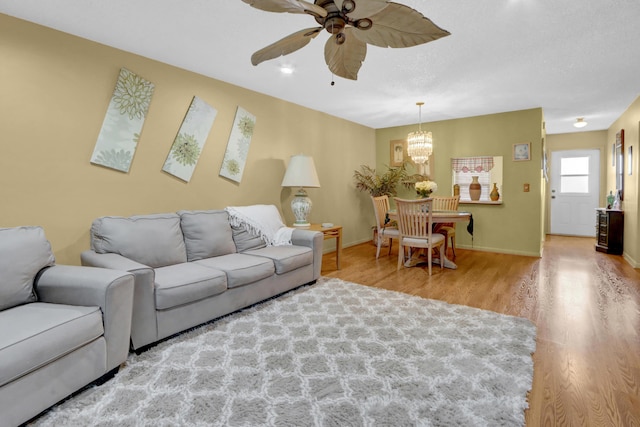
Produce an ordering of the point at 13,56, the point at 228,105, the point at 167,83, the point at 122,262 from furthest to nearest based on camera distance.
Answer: the point at 228,105, the point at 167,83, the point at 13,56, the point at 122,262

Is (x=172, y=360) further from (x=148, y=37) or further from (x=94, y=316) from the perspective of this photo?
(x=148, y=37)

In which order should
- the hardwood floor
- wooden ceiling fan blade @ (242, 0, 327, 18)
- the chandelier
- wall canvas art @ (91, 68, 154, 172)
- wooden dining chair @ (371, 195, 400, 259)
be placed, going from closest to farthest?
wooden ceiling fan blade @ (242, 0, 327, 18), the hardwood floor, wall canvas art @ (91, 68, 154, 172), wooden dining chair @ (371, 195, 400, 259), the chandelier

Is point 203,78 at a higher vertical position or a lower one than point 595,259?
higher

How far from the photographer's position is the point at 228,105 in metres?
3.87

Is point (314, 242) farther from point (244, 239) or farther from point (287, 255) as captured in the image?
point (244, 239)

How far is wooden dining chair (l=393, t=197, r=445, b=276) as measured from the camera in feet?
12.9

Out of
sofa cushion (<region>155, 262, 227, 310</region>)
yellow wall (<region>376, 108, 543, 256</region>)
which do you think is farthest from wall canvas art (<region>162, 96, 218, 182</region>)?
yellow wall (<region>376, 108, 543, 256</region>)

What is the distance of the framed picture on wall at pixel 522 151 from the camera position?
5074 millimetres

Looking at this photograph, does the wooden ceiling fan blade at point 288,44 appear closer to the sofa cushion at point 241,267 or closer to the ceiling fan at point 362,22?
the ceiling fan at point 362,22

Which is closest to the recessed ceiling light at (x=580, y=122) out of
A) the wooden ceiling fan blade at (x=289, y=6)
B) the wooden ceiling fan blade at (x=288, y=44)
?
the wooden ceiling fan blade at (x=288, y=44)

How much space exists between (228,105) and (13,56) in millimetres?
1866

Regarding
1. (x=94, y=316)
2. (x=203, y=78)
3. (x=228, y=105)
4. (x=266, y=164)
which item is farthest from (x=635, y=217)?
(x=94, y=316)

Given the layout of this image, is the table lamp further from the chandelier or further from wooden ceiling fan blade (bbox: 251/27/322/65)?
wooden ceiling fan blade (bbox: 251/27/322/65)

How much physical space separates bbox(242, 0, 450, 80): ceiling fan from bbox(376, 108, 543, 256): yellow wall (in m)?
4.37
